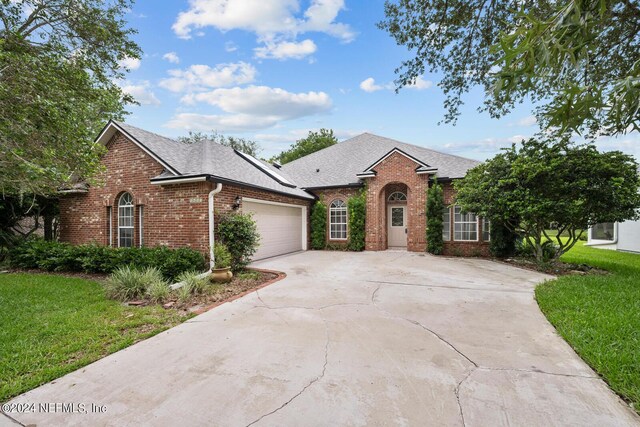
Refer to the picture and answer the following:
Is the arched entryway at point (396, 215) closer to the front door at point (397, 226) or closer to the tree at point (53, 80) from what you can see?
the front door at point (397, 226)

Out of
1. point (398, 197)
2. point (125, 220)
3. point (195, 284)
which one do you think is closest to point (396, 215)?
point (398, 197)

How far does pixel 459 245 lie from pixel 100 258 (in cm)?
1380

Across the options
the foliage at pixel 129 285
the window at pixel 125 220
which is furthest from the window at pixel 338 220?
the foliage at pixel 129 285

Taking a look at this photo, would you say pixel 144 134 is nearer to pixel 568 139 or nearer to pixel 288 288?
pixel 288 288

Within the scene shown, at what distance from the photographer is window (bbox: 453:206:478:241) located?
12.9 m

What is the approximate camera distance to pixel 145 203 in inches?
378

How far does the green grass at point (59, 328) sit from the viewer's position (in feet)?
10.8

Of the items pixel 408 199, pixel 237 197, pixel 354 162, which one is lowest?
pixel 237 197

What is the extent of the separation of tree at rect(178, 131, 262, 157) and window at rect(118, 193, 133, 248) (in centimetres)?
2859

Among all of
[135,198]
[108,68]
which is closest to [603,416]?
[135,198]

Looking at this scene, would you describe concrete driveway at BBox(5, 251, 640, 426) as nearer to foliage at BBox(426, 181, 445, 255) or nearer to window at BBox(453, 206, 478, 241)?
foliage at BBox(426, 181, 445, 255)

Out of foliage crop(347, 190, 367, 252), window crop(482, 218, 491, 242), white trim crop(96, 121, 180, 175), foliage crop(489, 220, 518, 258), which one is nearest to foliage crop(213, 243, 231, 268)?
white trim crop(96, 121, 180, 175)

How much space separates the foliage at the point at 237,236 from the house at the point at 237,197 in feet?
1.20

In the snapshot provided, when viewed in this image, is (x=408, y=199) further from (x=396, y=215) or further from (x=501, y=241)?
(x=501, y=241)
